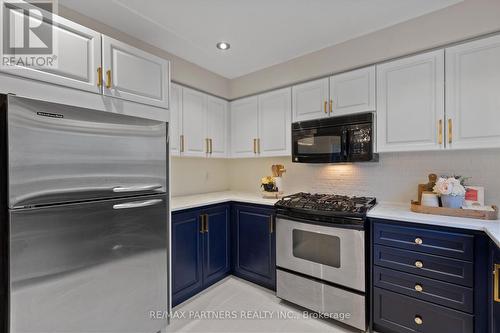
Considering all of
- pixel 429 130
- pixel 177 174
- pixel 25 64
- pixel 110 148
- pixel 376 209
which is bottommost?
pixel 376 209

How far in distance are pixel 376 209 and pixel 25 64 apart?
2.64 meters

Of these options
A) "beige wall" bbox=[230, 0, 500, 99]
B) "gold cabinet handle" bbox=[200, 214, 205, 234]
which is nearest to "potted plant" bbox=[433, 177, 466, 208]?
"beige wall" bbox=[230, 0, 500, 99]

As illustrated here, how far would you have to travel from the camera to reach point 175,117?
8.41 feet

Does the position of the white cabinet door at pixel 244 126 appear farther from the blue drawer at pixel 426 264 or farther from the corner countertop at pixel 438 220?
the blue drawer at pixel 426 264

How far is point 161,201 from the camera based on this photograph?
6.23ft

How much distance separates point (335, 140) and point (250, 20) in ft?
4.45

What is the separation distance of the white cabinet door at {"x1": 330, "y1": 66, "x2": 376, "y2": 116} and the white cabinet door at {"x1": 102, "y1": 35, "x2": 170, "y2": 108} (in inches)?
64.4

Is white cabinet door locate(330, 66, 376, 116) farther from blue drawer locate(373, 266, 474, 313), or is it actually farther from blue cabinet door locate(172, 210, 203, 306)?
blue cabinet door locate(172, 210, 203, 306)

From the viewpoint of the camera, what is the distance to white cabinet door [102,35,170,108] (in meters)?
1.63

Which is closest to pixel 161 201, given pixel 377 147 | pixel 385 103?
pixel 377 147

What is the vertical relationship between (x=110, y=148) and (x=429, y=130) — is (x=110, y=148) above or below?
below

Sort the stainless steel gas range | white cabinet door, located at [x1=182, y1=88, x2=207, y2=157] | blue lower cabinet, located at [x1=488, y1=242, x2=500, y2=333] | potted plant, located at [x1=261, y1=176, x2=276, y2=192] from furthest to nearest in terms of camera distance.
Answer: potted plant, located at [x1=261, y1=176, x2=276, y2=192], white cabinet door, located at [x1=182, y1=88, x2=207, y2=157], the stainless steel gas range, blue lower cabinet, located at [x1=488, y1=242, x2=500, y2=333]

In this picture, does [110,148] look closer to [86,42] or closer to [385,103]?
[86,42]

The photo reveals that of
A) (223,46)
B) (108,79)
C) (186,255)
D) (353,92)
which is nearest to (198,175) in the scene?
(186,255)
